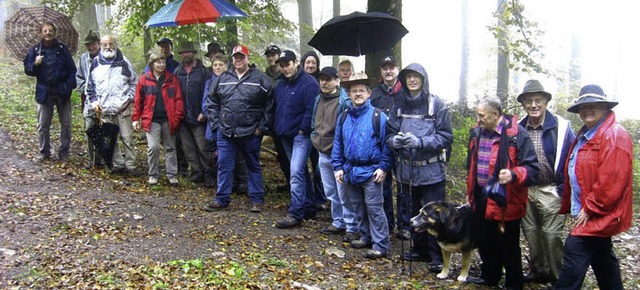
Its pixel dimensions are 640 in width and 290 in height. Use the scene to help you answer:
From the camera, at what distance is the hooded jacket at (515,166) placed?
5016 mm

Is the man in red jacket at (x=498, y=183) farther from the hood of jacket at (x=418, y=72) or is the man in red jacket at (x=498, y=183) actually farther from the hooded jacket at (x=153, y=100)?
the hooded jacket at (x=153, y=100)

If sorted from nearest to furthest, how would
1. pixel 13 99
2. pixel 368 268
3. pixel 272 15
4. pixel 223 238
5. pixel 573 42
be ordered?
pixel 368 268, pixel 223 238, pixel 272 15, pixel 13 99, pixel 573 42

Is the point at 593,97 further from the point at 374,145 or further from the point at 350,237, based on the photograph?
the point at 350,237

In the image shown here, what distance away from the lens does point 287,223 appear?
704cm

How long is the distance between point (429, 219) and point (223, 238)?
8.56 ft

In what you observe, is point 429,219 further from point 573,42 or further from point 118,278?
point 573,42

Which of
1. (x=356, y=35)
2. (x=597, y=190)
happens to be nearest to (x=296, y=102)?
(x=356, y=35)

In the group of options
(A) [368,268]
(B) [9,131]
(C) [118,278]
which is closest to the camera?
(C) [118,278]

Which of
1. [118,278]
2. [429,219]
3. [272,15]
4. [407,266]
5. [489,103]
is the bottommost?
[407,266]

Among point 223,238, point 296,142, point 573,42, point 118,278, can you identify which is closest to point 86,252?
point 118,278

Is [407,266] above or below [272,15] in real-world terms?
below

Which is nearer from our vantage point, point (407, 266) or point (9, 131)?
point (407, 266)

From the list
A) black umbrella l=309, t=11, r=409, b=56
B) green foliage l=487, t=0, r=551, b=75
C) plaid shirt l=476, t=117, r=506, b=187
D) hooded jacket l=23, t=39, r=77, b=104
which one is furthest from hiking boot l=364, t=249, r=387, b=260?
hooded jacket l=23, t=39, r=77, b=104

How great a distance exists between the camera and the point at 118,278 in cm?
492
